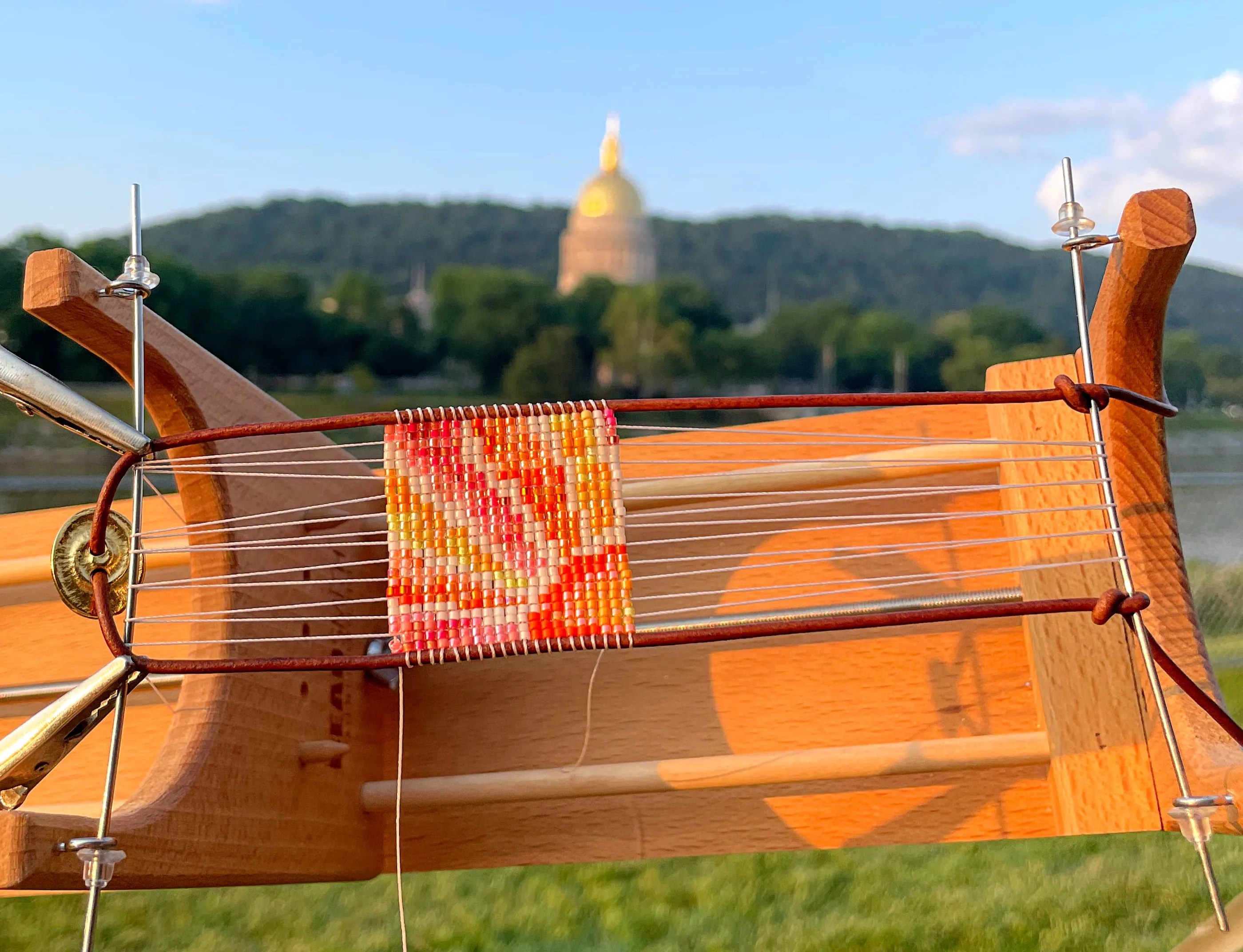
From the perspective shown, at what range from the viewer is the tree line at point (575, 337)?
117 ft

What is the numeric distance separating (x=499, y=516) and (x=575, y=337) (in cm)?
4014

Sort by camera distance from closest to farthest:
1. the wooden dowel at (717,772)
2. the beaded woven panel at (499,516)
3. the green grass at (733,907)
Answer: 1. the beaded woven panel at (499,516)
2. the wooden dowel at (717,772)
3. the green grass at (733,907)

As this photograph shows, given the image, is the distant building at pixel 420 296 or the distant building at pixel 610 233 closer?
the distant building at pixel 420 296

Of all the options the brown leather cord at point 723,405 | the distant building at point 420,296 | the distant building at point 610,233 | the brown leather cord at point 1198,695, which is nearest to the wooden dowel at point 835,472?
the brown leather cord at point 723,405

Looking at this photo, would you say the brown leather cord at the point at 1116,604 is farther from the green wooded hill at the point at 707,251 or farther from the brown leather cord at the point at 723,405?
the green wooded hill at the point at 707,251

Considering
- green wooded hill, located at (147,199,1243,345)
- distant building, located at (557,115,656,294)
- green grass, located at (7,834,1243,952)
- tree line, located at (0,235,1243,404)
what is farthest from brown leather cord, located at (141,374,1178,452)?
distant building, located at (557,115,656,294)

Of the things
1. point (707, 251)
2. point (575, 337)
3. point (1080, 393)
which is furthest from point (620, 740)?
point (707, 251)

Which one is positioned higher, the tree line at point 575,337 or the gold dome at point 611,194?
the gold dome at point 611,194

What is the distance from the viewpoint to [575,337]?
41.0m

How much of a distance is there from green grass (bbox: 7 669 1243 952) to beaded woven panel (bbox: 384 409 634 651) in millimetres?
1103

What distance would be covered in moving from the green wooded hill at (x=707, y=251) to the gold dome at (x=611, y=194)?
→ 297 centimetres

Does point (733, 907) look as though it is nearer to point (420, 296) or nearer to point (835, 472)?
point (835, 472)

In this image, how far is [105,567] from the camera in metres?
1.28

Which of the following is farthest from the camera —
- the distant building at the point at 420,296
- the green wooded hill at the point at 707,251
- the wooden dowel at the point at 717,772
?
the green wooded hill at the point at 707,251
